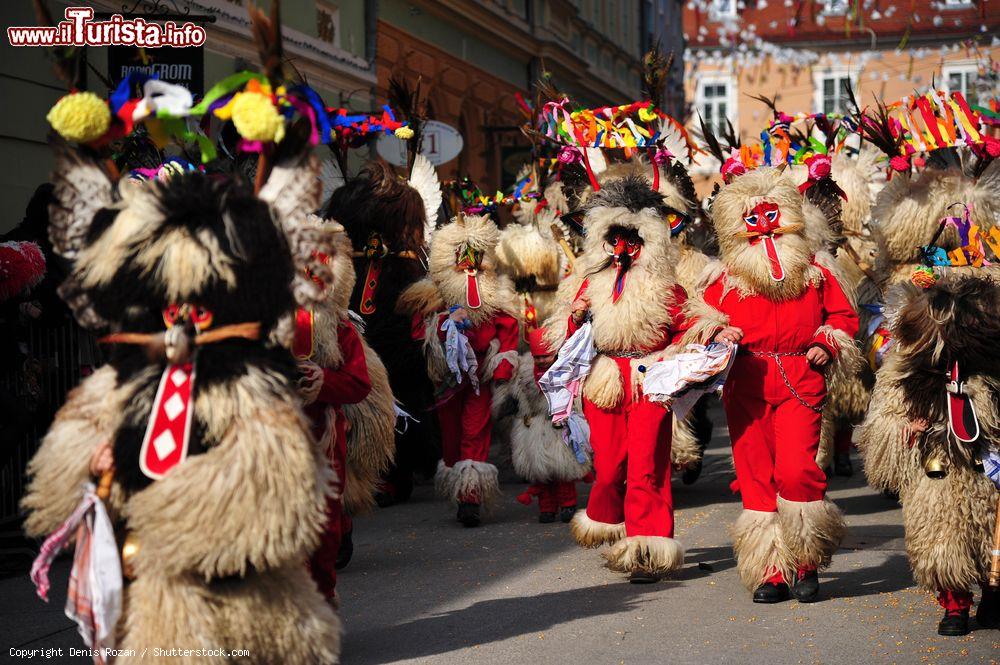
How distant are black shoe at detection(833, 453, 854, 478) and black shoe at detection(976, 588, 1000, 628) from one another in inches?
204

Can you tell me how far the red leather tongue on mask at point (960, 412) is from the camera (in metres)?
5.93

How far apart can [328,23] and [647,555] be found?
11.3m

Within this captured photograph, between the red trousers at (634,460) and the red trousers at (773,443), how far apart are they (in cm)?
41

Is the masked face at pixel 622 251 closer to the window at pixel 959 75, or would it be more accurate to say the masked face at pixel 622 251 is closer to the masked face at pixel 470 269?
the masked face at pixel 470 269

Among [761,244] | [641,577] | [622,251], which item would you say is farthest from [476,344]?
[761,244]

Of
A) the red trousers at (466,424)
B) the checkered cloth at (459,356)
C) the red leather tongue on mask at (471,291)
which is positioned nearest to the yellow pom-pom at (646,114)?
the red leather tongue on mask at (471,291)

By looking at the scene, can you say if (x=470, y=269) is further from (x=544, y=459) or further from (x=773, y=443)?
(x=773, y=443)

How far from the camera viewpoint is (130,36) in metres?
11.0

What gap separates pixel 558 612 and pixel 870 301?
4842 millimetres

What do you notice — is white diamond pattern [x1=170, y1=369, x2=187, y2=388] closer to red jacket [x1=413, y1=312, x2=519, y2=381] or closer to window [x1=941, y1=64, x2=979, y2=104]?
red jacket [x1=413, y1=312, x2=519, y2=381]

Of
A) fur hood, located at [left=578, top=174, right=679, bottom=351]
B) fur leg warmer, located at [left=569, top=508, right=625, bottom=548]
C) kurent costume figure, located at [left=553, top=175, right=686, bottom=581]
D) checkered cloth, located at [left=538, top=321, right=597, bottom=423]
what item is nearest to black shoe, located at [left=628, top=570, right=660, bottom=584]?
kurent costume figure, located at [left=553, top=175, right=686, bottom=581]

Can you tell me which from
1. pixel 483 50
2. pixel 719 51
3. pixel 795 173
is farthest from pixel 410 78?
pixel 719 51

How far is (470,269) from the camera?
974cm

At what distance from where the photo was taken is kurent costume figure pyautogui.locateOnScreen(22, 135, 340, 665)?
3.98 meters
